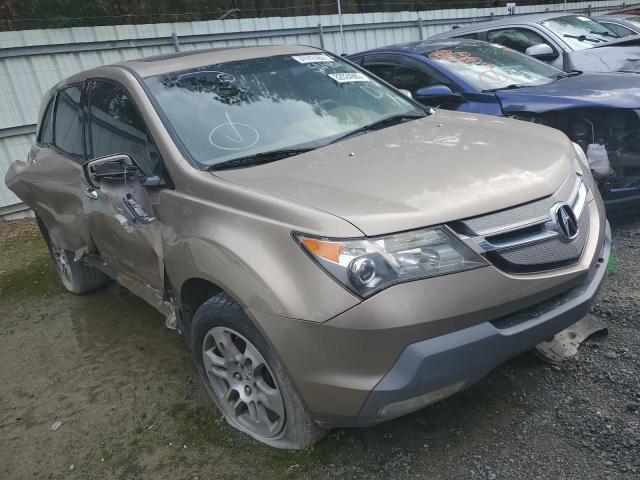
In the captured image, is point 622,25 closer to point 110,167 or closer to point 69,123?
point 69,123

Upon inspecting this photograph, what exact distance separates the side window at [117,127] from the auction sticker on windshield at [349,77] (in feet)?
4.13

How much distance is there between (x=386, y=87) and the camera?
11.9 ft

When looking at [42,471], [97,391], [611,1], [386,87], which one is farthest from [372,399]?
[611,1]

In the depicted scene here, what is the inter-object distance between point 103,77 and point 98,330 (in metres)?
1.85

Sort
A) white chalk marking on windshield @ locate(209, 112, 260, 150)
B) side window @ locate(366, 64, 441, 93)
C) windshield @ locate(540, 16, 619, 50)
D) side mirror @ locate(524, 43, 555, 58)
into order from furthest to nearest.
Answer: windshield @ locate(540, 16, 619, 50), side mirror @ locate(524, 43, 555, 58), side window @ locate(366, 64, 441, 93), white chalk marking on windshield @ locate(209, 112, 260, 150)

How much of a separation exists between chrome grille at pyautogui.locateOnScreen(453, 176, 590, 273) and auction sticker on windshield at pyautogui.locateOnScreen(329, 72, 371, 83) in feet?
5.48

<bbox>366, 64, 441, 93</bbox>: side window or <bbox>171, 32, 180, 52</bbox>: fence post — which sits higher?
<bbox>171, 32, 180, 52</bbox>: fence post

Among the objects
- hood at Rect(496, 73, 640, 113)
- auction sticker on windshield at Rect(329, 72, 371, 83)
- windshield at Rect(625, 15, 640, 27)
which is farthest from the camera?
windshield at Rect(625, 15, 640, 27)

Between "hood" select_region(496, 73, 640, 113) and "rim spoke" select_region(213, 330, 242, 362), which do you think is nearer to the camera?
"rim spoke" select_region(213, 330, 242, 362)

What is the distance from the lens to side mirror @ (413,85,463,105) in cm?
445

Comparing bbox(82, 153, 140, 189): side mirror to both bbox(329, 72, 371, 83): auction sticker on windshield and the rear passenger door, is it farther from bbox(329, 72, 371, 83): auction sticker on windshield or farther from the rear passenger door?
bbox(329, 72, 371, 83): auction sticker on windshield

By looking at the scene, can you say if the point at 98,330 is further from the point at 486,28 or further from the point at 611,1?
the point at 611,1

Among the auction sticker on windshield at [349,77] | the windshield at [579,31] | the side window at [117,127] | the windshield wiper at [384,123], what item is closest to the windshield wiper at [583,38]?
the windshield at [579,31]

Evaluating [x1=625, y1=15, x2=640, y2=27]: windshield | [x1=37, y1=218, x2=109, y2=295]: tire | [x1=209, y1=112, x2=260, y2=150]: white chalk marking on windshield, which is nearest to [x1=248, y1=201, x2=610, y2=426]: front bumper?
[x1=209, y1=112, x2=260, y2=150]: white chalk marking on windshield
